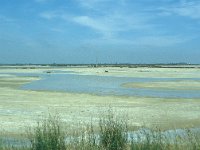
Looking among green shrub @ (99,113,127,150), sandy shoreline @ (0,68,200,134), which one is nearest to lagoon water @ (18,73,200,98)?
sandy shoreline @ (0,68,200,134)

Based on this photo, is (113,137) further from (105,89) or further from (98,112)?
(105,89)

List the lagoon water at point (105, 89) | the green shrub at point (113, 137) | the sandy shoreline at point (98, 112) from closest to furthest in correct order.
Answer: the green shrub at point (113, 137)
the sandy shoreline at point (98, 112)
the lagoon water at point (105, 89)

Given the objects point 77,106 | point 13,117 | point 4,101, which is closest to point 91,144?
point 13,117

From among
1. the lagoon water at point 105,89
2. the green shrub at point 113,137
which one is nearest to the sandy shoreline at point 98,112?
the lagoon water at point 105,89

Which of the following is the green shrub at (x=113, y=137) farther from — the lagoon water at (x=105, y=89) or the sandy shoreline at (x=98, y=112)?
the lagoon water at (x=105, y=89)

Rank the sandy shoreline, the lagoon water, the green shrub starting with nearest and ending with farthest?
the green shrub, the sandy shoreline, the lagoon water

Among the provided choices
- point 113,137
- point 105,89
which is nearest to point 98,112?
point 113,137

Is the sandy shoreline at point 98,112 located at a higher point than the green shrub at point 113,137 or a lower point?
lower

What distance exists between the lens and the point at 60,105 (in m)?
24.6

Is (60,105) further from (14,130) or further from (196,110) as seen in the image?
(14,130)

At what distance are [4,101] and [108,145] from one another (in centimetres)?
1918

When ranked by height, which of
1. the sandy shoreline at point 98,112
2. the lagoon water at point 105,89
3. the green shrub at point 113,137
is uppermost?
the green shrub at point 113,137

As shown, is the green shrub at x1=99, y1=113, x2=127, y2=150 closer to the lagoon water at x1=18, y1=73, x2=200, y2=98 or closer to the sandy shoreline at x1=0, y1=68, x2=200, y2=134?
the sandy shoreline at x1=0, y1=68, x2=200, y2=134

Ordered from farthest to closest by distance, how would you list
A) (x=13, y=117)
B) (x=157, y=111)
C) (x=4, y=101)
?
(x=4, y=101) < (x=157, y=111) < (x=13, y=117)
